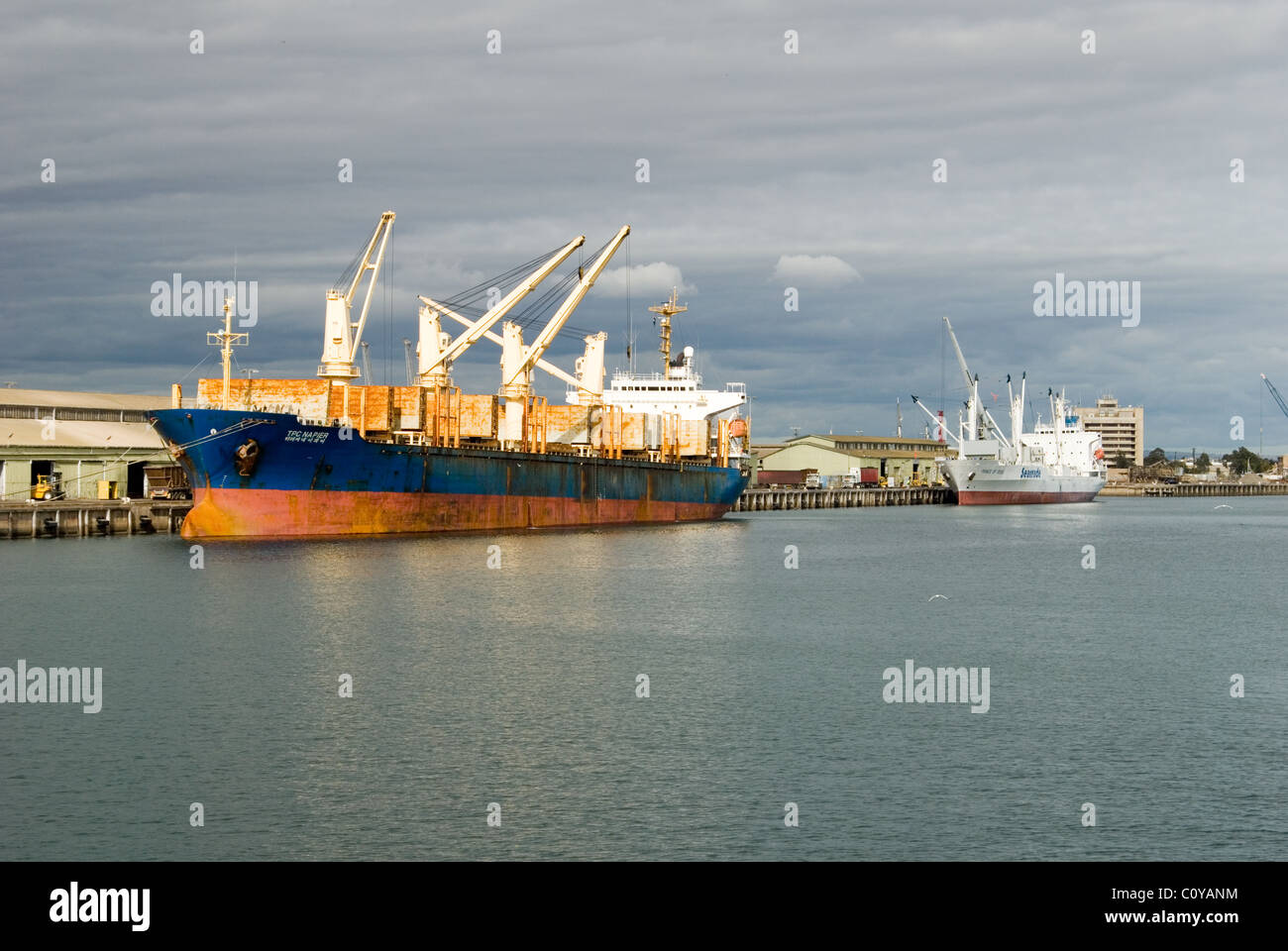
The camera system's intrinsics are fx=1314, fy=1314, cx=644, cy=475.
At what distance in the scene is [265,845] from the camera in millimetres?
16812

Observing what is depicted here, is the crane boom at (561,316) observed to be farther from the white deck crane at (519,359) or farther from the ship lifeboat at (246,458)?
the ship lifeboat at (246,458)

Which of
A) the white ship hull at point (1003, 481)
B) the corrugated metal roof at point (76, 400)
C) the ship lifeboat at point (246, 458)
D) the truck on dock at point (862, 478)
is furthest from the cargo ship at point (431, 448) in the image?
the truck on dock at point (862, 478)

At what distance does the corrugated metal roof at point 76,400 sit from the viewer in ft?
252

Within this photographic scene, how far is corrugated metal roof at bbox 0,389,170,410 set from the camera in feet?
252

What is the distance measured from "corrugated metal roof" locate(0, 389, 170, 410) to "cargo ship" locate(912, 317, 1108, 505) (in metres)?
85.7

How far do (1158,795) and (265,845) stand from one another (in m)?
12.6

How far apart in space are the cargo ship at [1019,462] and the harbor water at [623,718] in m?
93.8

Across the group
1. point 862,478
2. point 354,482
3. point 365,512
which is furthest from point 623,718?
point 862,478

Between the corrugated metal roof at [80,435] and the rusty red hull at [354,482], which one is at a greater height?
the corrugated metal roof at [80,435]

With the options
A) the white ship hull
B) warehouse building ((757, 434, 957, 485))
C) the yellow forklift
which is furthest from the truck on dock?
the yellow forklift

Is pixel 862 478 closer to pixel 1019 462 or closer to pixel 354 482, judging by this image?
pixel 1019 462

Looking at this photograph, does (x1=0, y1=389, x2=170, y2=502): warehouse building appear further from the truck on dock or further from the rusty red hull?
the truck on dock

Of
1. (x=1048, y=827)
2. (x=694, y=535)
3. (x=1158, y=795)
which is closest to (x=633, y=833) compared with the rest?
(x=1048, y=827)
